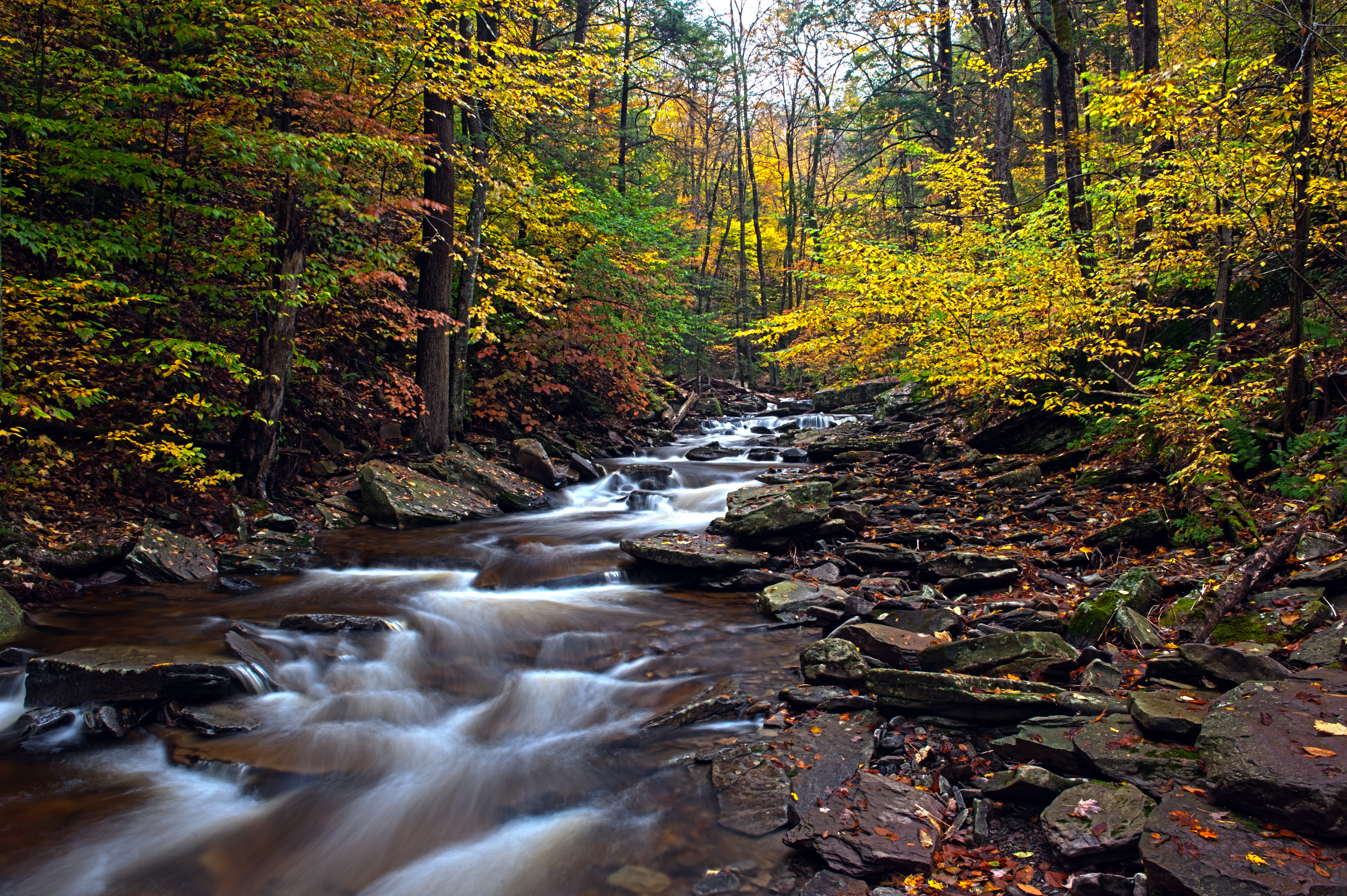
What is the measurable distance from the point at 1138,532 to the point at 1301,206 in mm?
2951

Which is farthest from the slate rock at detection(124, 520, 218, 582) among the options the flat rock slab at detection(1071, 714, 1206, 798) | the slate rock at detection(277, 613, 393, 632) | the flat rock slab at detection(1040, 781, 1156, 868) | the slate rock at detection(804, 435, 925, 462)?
the slate rock at detection(804, 435, 925, 462)

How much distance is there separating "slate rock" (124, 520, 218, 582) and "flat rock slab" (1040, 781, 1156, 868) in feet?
26.4

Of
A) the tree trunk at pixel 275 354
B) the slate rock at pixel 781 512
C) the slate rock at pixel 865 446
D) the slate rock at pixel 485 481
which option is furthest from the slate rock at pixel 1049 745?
the slate rock at pixel 485 481

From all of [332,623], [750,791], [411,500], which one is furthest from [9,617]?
[750,791]

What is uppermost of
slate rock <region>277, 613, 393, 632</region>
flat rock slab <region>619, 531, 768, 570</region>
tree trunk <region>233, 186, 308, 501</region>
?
tree trunk <region>233, 186, 308, 501</region>

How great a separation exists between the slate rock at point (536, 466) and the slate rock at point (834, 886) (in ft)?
33.1

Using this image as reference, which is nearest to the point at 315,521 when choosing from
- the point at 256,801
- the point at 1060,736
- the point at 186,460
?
the point at 186,460

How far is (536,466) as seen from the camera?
12.7 m

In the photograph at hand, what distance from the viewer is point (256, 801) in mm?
4230

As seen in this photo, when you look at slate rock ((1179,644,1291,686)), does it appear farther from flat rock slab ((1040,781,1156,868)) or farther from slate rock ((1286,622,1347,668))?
flat rock slab ((1040,781,1156,868))

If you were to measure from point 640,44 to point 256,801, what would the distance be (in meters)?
22.2

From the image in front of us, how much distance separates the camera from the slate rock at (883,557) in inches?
278

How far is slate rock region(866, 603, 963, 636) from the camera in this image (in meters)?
5.20

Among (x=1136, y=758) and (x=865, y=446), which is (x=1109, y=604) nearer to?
(x=1136, y=758)
